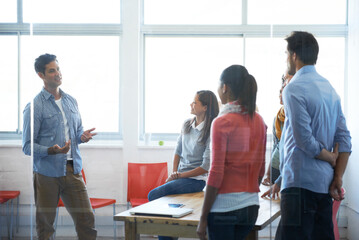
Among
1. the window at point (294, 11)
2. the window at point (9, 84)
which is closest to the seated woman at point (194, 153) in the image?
the window at point (294, 11)

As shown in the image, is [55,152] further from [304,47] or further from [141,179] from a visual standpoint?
[304,47]

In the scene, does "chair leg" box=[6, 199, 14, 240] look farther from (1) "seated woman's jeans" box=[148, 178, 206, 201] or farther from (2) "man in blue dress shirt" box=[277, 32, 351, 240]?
(2) "man in blue dress shirt" box=[277, 32, 351, 240]

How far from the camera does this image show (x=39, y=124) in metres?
2.89

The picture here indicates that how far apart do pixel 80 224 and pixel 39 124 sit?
779 mm

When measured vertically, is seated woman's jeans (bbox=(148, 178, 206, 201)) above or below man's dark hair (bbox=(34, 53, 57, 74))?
below

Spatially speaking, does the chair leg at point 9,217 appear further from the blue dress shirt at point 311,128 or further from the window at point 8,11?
the blue dress shirt at point 311,128

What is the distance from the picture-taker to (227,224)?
1.83 m

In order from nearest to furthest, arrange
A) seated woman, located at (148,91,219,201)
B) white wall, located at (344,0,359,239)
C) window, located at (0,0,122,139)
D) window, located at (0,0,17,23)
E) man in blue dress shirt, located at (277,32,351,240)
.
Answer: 1. man in blue dress shirt, located at (277,32,351,240)
2. seated woman, located at (148,91,219,201)
3. white wall, located at (344,0,359,239)
4. window, located at (0,0,122,139)
5. window, located at (0,0,17,23)

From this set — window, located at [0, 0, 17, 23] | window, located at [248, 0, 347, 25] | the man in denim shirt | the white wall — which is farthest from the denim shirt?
the white wall

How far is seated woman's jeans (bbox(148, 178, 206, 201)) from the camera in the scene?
2709 mm

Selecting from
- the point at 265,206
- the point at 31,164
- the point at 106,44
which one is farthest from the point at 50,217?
the point at 265,206

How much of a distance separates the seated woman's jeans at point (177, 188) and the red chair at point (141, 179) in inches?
1.8

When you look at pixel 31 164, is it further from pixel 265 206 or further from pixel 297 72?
pixel 297 72

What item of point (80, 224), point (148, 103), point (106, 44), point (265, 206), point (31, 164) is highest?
point (106, 44)
